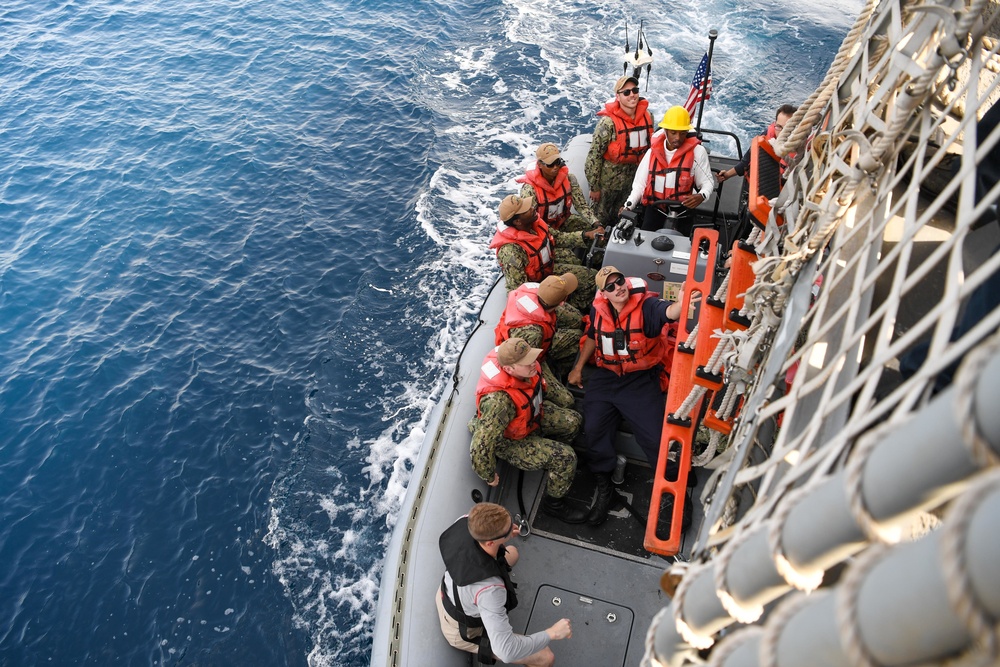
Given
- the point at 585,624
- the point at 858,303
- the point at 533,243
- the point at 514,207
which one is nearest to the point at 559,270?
the point at 533,243

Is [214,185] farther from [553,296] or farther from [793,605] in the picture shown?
[793,605]

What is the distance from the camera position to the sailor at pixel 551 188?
5.94m

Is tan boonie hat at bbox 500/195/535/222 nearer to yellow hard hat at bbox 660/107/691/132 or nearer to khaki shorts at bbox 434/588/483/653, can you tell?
yellow hard hat at bbox 660/107/691/132

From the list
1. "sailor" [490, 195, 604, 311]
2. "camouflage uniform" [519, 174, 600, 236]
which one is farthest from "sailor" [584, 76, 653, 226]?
"sailor" [490, 195, 604, 311]

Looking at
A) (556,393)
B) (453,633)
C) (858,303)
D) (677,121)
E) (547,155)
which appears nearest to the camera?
(858,303)

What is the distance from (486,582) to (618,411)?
1.71 m

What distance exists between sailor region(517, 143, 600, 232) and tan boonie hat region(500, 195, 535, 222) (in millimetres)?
481

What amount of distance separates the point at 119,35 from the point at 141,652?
1663 cm

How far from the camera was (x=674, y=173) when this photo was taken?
227 inches

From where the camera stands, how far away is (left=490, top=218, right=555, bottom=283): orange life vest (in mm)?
5602

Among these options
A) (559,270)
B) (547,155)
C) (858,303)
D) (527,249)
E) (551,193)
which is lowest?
(559,270)

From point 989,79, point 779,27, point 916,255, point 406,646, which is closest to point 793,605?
point 916,255

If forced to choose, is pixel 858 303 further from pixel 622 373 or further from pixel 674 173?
pixel 674 173

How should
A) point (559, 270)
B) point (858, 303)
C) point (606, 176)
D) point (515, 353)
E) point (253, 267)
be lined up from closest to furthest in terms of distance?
point (858, 303), point (515, 353), point (559, 270), point (606, 176), point (253, 267)
